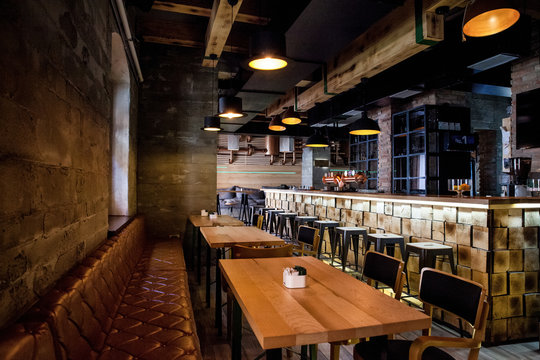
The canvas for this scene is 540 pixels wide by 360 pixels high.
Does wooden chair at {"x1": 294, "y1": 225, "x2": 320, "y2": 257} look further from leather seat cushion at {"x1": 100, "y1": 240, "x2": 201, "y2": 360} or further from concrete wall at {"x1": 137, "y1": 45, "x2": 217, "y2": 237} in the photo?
concrete wall at {"x1": 137, "y1": 45, "x2": 217, "y2": 237}

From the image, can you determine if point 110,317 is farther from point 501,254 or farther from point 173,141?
point 173,141

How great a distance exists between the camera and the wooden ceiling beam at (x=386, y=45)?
310cm

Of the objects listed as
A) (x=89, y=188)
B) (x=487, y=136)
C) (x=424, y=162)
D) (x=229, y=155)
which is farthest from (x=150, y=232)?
(x=229, y=155)

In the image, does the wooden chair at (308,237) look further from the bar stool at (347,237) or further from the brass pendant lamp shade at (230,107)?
the brass pendant lamp shade at (230,107)

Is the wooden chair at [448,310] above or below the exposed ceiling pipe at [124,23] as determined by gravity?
below

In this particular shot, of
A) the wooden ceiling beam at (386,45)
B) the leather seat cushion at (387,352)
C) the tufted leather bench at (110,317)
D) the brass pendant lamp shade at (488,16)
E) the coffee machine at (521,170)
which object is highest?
the wooden ceiling beam at (386,45)

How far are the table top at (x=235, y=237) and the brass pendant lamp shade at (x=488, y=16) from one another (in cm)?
245

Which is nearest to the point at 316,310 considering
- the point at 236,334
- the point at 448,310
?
the point at 236,334

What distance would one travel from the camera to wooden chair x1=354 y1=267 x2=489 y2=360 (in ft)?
4.75

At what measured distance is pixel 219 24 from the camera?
3820mm

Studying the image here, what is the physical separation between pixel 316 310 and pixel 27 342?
41.9 inches

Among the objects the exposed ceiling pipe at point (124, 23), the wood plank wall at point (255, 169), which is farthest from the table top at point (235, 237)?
the wood plank wall at point (255, 169)

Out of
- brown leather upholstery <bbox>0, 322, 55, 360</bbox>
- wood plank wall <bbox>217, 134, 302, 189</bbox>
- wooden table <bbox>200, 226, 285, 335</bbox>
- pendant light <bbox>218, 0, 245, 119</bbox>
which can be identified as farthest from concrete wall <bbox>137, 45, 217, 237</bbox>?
wood plank wall <bbox>217, 134, 302, 189</bbox>

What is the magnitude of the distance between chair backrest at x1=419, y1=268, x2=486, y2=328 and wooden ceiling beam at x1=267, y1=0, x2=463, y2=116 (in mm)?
2308
